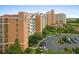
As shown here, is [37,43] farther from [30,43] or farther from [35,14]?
[35,14]

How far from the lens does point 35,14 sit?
336cm

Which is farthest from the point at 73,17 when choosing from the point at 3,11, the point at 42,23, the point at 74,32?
the point at 3,11

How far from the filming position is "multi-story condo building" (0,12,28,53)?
3.35 metres

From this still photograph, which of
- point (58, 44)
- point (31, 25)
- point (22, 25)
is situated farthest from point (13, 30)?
point (58, 44)

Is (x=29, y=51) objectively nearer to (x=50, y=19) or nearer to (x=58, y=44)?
(x=58, y=44)

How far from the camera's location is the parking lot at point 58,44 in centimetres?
334

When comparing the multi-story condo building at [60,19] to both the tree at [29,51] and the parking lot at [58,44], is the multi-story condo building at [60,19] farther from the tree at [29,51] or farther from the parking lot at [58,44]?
the tree at [29,51]

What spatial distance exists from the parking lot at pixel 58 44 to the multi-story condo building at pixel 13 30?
27cm

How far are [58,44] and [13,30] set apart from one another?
59cm

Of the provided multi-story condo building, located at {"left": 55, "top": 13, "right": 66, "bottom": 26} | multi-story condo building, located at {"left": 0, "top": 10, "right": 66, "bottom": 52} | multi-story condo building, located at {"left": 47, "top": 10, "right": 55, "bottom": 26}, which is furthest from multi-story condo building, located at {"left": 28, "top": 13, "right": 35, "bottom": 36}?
multi-story condo building, located at {"left": 55, "top": 13, "right": 66, "bottom": 26}

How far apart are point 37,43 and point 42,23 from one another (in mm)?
259

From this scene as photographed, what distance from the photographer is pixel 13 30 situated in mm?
3350

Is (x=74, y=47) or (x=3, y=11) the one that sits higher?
(x=3, y=11)

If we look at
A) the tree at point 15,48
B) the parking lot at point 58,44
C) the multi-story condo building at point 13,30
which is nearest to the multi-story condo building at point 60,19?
the parking lot at point 58,44
